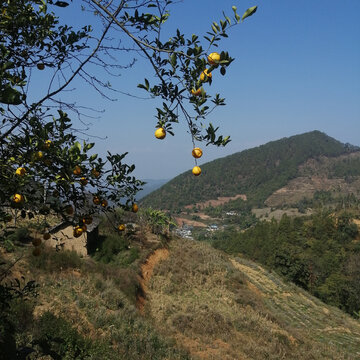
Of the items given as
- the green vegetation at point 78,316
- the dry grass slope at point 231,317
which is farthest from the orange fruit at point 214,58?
the dry grass slope at point 231,317

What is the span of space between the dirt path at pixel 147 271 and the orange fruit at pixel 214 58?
12.0m

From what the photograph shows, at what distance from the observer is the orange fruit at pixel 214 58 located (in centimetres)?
186

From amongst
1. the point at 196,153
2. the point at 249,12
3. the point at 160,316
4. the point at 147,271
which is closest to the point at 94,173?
the point at 196,153

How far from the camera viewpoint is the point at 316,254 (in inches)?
2062

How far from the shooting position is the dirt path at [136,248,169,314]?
1313cm

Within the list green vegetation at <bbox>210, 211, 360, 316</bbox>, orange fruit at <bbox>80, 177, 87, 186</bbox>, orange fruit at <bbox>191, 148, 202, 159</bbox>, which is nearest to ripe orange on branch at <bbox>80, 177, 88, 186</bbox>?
orange fruit at <bbox>80, 177, 87, 186</bbox>

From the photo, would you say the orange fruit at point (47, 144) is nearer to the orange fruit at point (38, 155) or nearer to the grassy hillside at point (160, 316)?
the orange fruit at point (38, 155)

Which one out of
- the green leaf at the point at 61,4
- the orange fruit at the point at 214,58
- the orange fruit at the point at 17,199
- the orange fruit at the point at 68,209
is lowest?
the orange fruit at the point at 68,209

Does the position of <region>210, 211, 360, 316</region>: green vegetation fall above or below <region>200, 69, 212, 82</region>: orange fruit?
below

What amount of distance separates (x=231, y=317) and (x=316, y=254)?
146 feet

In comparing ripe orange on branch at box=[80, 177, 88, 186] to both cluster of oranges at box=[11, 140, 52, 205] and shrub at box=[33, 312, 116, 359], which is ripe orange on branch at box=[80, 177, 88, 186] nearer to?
cluster of oranges at box=[11, 140, 52, 205]

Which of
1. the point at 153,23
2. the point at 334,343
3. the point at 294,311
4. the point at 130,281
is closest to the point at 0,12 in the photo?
the point at 153,23

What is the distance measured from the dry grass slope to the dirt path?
0.30 meters

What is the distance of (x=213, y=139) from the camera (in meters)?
2.17
